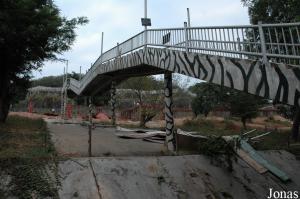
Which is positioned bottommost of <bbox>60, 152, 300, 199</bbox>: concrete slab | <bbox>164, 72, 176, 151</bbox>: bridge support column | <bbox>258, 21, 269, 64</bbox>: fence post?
<bbox>60, 152, 300, 199</bbox>: concrete slab

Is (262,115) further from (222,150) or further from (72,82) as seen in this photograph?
(222,150)

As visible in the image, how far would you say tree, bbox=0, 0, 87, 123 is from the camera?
70.9ft

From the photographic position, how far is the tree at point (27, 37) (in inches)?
851

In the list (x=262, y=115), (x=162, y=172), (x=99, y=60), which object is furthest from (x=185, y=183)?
(x=262, y=115)

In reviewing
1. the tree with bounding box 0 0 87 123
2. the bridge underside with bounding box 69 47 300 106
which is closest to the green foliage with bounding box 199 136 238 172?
the bridge underside with bounding box 69 47 300 106

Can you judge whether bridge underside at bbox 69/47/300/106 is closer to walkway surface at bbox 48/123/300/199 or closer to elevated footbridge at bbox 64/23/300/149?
elevated footbridge at bbox 64/23/300/149

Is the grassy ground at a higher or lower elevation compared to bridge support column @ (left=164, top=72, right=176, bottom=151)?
lower

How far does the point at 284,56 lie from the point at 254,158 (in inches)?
332

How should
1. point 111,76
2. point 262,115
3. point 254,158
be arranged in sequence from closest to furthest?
point 254,158 < point 111,76 < point 262,115

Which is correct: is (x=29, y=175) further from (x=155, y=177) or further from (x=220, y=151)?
(x=220, y=151)

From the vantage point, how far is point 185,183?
515 inches

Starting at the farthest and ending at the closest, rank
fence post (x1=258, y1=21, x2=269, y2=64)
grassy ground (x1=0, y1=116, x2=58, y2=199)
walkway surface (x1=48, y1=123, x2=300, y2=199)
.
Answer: walkway surface (x1=48, y1=123, x2=300, y2=199) < grassy ground (x1=0, y1=116, x2=58, y2=199) < fence post (x1=258, y1=21, x2=269, y2=64)

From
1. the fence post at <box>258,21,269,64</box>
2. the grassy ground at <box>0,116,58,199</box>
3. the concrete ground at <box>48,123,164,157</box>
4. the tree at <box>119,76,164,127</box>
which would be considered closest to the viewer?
the fence post at <box>258,21,269,64</box>

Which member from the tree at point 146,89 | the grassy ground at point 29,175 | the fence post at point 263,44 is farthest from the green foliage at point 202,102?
the fence post at point 263,44
